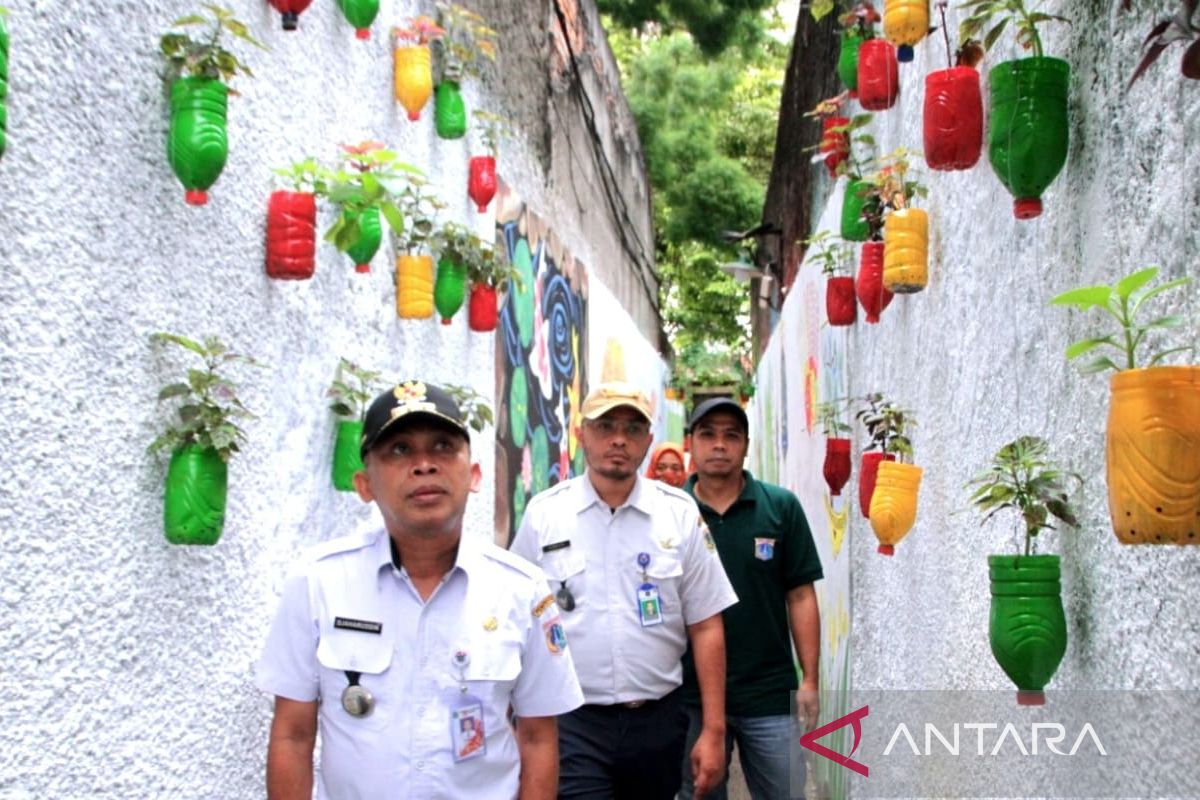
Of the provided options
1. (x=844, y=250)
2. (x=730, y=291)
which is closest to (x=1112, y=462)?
(x=844, y=250)

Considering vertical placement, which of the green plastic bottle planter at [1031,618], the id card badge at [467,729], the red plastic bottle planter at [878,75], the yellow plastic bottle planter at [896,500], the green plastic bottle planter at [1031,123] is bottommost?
the id card badge at [467,729]

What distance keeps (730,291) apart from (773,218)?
10378 mm

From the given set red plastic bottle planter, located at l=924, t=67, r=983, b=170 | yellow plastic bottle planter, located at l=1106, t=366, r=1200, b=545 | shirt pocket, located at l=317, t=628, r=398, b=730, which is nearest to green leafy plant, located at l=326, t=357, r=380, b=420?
shirt pocket, located at l=317, t=628, r=398, b=730

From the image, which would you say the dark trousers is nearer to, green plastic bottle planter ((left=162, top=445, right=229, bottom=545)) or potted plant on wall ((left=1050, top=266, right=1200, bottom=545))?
green plastic bottle planter ((left=162, top=445, right=229, bottom=545))

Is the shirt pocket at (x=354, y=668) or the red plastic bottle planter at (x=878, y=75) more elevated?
the red plastic bottle planter at (x=878, y=75)

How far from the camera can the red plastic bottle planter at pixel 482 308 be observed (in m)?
5.25

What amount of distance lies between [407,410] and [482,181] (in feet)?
11.1

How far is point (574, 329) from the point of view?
28.8 feet

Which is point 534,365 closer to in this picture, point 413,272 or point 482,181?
point 482,181

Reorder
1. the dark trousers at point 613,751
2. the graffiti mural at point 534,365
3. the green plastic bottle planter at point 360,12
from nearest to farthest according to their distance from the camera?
the dark trousers at point 613,751 < the green plastic bottle planter at point 360,12 < the graffiti mural at point 534,365

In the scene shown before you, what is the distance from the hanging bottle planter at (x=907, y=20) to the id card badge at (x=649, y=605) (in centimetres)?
165

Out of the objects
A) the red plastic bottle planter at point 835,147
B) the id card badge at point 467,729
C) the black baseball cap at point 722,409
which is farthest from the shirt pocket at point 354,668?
the red plastic bottle planter at point 835,147

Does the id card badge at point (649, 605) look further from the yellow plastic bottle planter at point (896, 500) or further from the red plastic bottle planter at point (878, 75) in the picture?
the red plastic bottle planter at point (878, 75)

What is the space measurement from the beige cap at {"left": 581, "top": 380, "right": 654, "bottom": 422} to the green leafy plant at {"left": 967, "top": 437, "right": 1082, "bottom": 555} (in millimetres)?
1409
